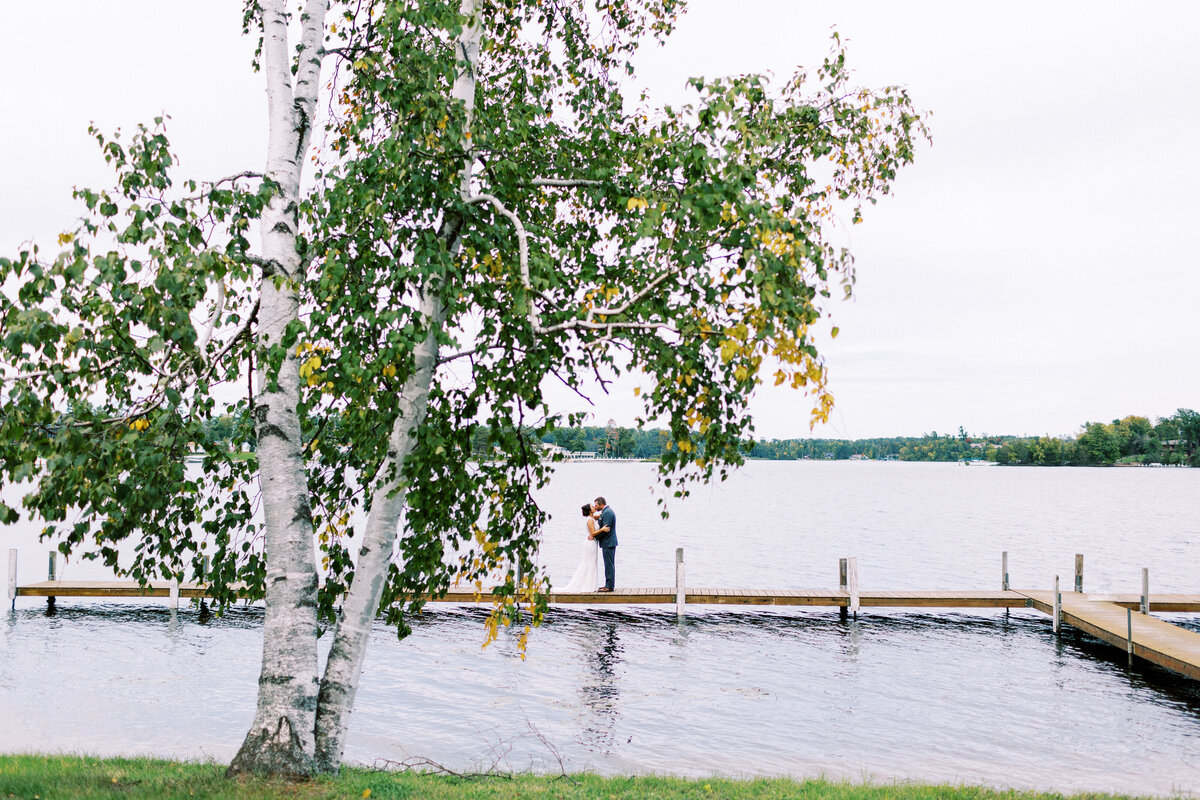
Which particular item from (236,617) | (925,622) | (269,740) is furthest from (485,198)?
(925,622)

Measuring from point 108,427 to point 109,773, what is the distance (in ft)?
13.2

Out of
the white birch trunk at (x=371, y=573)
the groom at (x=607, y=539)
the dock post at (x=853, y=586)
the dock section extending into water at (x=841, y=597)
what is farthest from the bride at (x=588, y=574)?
the white birch trunk at (x=371, y=573)

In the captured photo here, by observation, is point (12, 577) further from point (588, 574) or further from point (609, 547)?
point (609, 547)

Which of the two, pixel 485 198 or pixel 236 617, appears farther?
pixel 236 617

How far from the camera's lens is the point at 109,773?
27.7 feet

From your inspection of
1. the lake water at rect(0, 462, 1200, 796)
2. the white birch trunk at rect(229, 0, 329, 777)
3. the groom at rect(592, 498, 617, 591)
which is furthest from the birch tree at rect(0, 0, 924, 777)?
the groom at rect(592, 498, 617, 591)

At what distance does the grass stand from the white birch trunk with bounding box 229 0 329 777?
1.35 ft

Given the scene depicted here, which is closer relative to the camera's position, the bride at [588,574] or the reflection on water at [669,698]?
the reflection on water at [669,698]

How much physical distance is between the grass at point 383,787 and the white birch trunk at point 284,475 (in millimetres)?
411

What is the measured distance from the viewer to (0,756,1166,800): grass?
24.1 feet

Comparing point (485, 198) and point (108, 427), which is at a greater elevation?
point (485, 198)

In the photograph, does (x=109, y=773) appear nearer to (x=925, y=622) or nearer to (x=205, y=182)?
Result: (x=205, y=182)

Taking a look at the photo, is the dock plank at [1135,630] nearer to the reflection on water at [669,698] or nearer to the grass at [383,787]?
the reflection on water at [669,698]

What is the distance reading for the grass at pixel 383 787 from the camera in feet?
24.1
